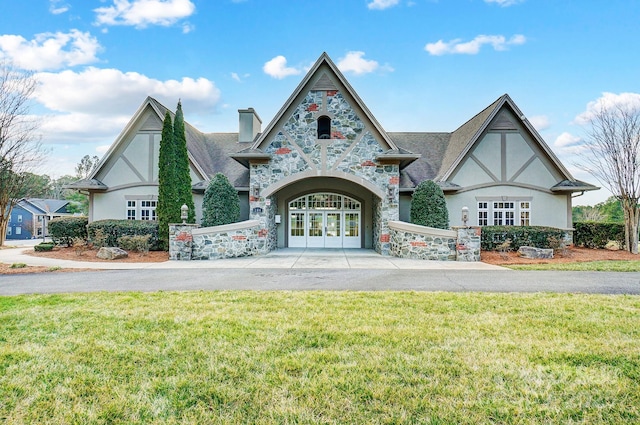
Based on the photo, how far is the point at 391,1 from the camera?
43.2 ft

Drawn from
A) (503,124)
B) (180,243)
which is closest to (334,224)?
(180,243)

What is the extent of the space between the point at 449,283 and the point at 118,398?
23.0 feet

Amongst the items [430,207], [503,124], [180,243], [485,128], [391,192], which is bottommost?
[180,243]

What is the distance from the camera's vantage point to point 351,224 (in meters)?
18.5

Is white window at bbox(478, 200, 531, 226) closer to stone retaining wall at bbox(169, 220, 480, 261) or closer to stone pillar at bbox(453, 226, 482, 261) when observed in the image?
stone pillar at bbox(453, 226, 482, 261)

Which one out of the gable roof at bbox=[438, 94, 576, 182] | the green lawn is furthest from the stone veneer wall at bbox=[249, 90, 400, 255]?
the green lawn

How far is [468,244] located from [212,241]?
943 cm

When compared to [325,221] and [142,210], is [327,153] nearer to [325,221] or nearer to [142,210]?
[325,221]

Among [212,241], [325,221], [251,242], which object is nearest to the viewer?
[212,241]

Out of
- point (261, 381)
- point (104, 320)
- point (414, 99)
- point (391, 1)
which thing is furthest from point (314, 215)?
point (261, 381)

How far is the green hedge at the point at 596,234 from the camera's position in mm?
16531

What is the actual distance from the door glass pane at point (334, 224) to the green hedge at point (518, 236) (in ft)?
Answer: 22.2

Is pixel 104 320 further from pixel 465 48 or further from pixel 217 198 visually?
pixel 465 48

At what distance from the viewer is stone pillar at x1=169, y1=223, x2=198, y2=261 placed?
13125mm
